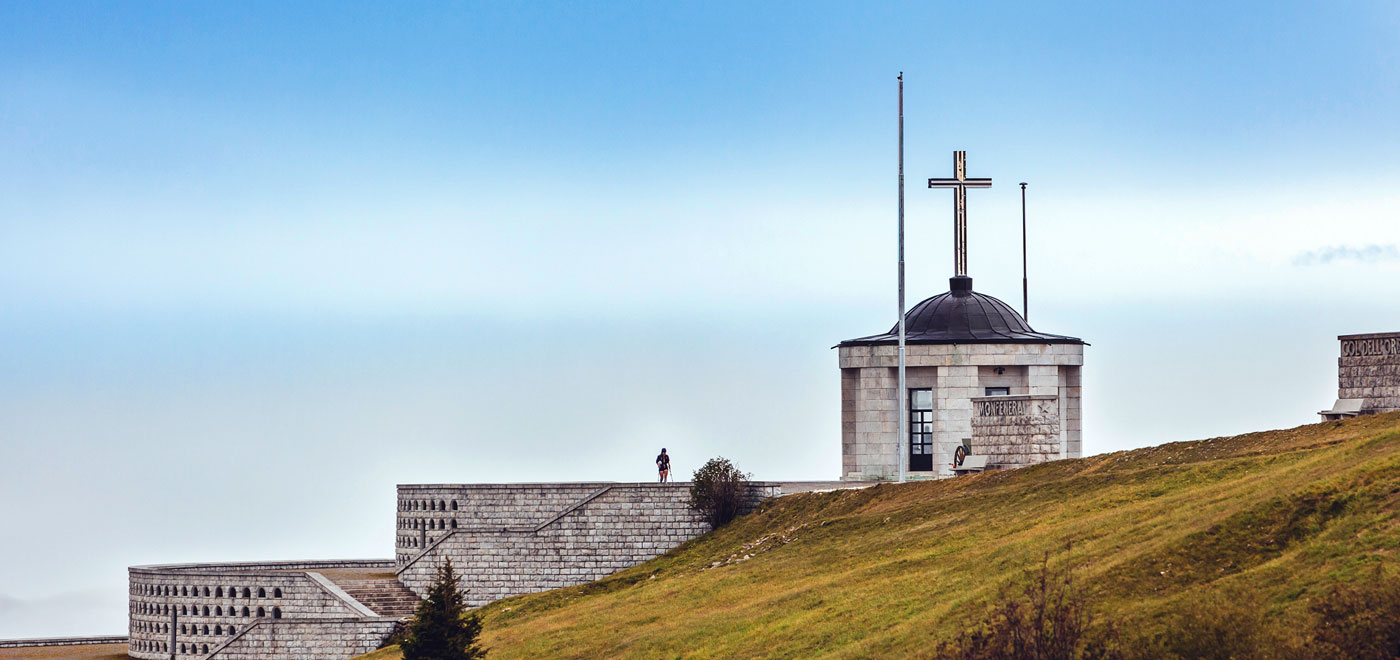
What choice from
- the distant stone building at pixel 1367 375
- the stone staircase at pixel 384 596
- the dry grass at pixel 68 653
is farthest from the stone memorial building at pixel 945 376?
the dry grass at pixel 68 653

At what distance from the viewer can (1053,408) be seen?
4041 centimetres

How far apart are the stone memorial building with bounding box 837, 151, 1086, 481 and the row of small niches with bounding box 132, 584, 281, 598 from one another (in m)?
Answer: 15.8

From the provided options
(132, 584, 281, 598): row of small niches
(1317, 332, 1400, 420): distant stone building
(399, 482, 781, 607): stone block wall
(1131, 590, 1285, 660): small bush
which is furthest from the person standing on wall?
(1131, 590, 1285, 660): small bush

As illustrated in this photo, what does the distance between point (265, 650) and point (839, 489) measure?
49.5 ft

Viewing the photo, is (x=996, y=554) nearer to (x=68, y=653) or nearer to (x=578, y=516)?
(x=578, y=516)

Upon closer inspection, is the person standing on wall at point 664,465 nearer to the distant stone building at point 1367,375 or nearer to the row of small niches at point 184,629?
the row of small niches at point 184,629

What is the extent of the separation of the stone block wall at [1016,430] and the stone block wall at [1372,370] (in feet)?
21.8

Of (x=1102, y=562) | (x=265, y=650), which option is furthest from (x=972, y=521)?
(x=265, y=650)

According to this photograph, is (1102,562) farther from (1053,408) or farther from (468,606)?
(468,606)

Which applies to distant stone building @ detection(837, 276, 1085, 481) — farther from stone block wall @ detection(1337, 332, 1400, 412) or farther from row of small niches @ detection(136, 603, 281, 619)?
row of small niches @ detection(136, 603, 281, 619)

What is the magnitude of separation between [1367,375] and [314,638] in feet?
82.8

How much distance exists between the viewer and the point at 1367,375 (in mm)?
35562

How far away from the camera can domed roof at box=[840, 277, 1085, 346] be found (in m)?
46.7

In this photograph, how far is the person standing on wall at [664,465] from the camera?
160ft
